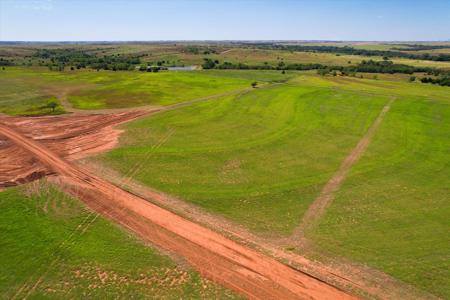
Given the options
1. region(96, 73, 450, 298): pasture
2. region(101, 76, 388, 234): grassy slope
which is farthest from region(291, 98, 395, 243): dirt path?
region(101, 76, 388, 234): grassy slope

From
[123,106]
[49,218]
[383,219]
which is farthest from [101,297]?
[123,106]

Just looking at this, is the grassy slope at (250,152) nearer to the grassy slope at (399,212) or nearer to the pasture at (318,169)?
the pasture at (318,169)

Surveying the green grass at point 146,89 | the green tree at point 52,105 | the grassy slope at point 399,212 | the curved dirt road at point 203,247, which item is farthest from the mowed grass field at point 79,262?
the green grass at point 146,89

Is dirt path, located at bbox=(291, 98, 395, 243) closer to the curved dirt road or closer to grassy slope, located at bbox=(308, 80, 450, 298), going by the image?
grassy slope, located at bbox=(308, 80, 450, 298)

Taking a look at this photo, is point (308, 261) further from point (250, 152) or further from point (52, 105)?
point (52, 105)

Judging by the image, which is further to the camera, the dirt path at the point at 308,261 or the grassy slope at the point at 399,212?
the grassy slope at the point at 399,212
